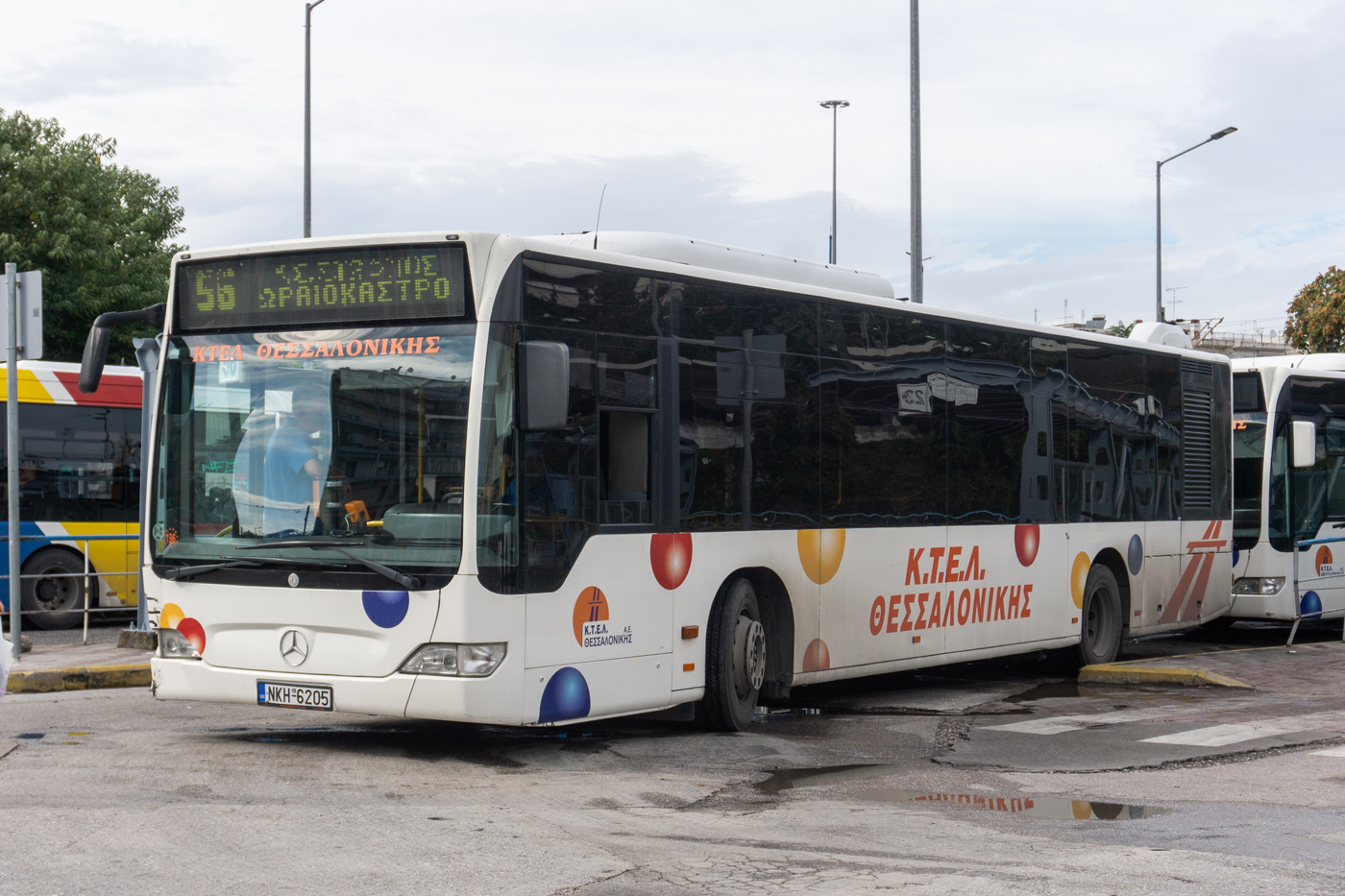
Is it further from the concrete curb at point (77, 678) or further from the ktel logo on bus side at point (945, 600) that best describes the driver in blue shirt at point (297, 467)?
the ktel logo on bus side at point (945, 600)

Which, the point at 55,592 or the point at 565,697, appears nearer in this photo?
the point at 565,697

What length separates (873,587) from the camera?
1151 centimetres

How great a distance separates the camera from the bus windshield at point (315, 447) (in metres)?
8.37

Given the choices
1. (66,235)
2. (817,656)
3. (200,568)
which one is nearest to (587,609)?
(200,568)

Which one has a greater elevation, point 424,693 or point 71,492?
point 71,492

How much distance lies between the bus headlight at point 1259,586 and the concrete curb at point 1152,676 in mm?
4327

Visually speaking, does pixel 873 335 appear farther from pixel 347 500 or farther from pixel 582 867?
pixel 582 867

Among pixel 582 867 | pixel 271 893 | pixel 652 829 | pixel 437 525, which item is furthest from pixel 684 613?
pixel 271 893

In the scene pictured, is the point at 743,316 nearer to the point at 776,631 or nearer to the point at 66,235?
the point at 776,631

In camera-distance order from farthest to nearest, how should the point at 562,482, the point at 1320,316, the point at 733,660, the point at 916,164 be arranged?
the point at 1320,316 → the point at 916,164 → the point at 733,660 → the point at 562,482

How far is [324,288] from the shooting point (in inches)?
348

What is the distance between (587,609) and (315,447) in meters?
1.81

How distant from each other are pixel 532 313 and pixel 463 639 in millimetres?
1877

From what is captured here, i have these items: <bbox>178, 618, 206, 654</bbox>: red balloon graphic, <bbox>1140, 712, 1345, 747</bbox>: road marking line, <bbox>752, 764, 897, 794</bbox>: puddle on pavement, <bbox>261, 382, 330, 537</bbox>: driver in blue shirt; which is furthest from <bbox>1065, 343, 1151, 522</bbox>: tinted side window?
<bbox>178, 618, 206, 654</bbox>: red balloon graphic
